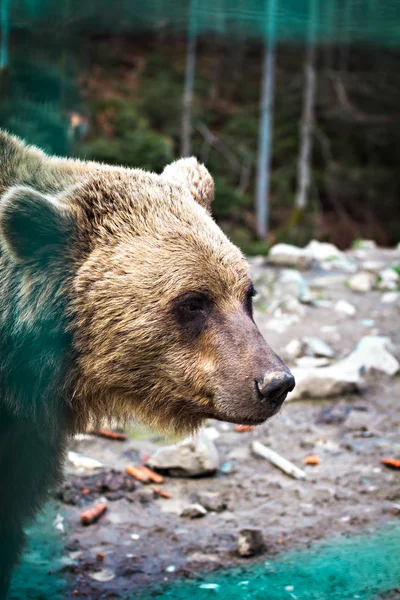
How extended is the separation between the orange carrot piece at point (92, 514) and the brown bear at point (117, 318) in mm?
1029

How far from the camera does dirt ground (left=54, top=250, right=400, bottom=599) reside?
3.71m

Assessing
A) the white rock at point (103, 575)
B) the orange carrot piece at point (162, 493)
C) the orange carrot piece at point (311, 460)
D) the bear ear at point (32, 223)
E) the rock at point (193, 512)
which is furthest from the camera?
the orange carrot piece at point (311, 460)

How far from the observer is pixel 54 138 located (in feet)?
15.5

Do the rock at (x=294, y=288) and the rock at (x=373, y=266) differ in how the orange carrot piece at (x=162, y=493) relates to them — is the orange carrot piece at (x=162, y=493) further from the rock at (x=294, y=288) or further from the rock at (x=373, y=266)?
the rock at (x=373, y=266)

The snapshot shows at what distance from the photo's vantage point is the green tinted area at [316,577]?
3240 millimetres

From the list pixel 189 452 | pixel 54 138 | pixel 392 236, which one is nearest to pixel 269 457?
pixel 189 452

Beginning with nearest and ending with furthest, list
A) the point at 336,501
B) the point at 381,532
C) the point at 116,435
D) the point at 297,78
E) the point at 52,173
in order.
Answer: the point at 52,173
the point at 381,532
the point at 336,501
the point at 116,435
the point at 297,78

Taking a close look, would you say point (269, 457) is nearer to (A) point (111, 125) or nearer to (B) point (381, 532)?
(B) point (381, 532)

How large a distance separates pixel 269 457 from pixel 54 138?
261cm

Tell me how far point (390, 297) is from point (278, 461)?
12.9ft

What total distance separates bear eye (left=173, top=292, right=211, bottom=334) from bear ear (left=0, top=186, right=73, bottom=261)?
574 mm

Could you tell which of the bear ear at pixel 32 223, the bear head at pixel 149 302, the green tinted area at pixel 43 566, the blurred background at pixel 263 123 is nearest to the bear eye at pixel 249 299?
the bear head at pixel 149 302

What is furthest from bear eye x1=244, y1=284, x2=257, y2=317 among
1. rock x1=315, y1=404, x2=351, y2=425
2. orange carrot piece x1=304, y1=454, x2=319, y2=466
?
rock x1=315, y1=404, x2=351, y2=425

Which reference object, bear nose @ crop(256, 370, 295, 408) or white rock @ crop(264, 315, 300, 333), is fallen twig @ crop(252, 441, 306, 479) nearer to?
bear nose @ crop(256, 370, 295, 408)
